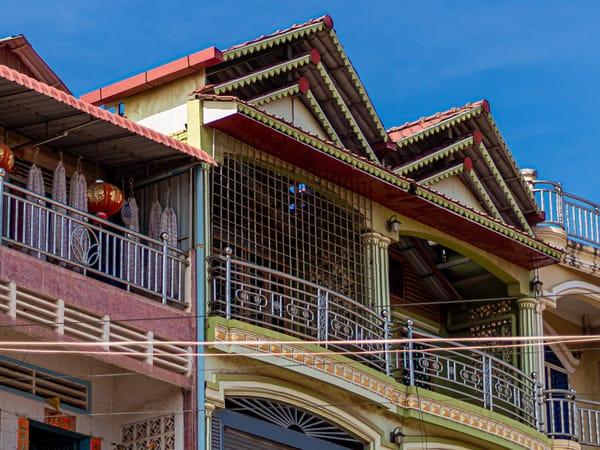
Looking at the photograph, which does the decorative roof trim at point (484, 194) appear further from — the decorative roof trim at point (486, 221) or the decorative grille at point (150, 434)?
the decorative grille at point (150, 434)

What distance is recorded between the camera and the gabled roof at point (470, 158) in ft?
77.7

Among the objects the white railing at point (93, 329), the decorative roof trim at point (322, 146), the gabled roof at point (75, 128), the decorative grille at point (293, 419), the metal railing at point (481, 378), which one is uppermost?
the decorative roof trim at point (322, 146)

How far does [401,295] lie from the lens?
2509 centimetres

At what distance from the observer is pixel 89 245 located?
59.2 feet

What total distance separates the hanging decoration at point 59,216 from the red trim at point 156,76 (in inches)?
84.5

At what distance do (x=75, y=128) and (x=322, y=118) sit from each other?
4.51 m

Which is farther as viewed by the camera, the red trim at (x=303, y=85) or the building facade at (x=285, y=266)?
the red trim at (x=303, y=85)

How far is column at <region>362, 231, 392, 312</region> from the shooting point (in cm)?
2181

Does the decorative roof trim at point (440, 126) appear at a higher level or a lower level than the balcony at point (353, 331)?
higher

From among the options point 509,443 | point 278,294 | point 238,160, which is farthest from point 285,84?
point 509,443

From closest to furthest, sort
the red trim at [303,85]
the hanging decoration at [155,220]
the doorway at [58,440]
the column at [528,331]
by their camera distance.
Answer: the doorway at [58,440], the hanging decoration at [155,220], the red trim at [303,85], the column at [528,331]

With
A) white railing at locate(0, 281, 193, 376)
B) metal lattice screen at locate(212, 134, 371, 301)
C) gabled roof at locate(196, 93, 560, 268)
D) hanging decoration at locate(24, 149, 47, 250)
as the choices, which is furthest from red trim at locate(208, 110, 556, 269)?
white railing at locate(0, 281, 193, 376)

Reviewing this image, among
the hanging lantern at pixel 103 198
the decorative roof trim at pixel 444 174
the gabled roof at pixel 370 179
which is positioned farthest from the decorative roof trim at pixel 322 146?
the hanging lantern at pixel 103 198

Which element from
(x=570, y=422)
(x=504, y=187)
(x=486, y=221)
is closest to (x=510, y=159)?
(x=504, y=187)
